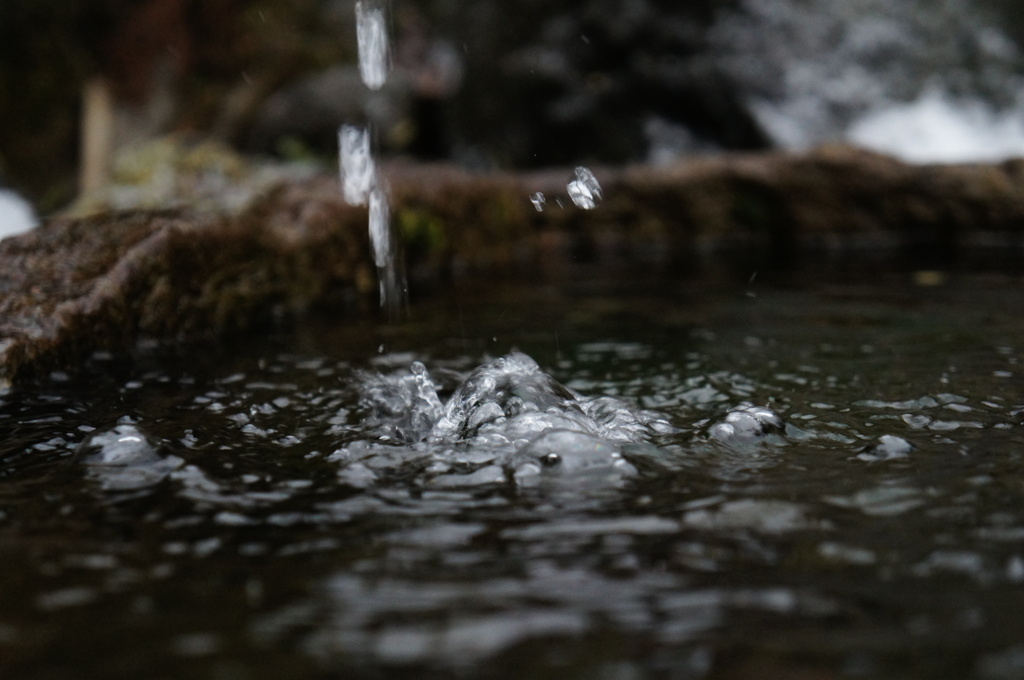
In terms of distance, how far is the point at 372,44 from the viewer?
1606cm

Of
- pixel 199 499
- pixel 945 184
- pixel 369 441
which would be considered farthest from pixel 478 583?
pixel 945 184

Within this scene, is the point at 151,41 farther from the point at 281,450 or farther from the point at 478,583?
the point at 478,583

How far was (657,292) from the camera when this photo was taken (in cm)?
525

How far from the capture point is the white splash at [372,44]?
42.9ft

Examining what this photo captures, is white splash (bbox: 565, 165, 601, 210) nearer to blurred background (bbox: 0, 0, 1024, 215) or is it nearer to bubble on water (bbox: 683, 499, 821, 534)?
blurred background (bbox: 0, 0, 1024, 215)

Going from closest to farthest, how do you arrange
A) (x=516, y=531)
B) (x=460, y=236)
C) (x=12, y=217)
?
(x=516, y=531), (x=12, y=217), (x=460, y=236)

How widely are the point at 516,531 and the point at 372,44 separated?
15.8 meters

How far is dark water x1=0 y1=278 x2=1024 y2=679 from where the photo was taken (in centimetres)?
122

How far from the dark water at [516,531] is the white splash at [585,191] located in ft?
16.4

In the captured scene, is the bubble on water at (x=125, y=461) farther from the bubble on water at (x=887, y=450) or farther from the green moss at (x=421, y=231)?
the green moss at (x=421, y=231)

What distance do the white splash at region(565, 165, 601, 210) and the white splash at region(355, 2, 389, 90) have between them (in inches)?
218

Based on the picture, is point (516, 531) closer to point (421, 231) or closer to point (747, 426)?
point (747, 426)

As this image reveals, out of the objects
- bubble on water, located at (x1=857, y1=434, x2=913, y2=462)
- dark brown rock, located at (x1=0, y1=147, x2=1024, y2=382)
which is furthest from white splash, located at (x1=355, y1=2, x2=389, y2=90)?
bubble on water, located at (x1=857, y1=434, x2=913, y2=462)

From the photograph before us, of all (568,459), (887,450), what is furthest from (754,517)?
(887,450)
